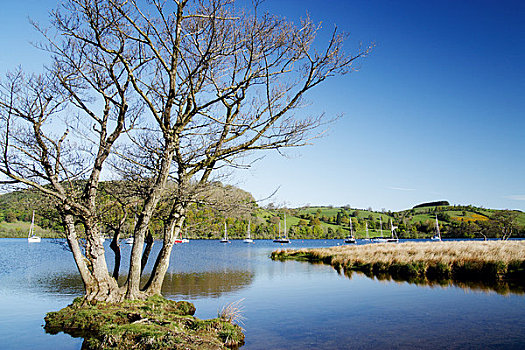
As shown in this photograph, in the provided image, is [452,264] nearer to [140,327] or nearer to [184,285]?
[184,285]

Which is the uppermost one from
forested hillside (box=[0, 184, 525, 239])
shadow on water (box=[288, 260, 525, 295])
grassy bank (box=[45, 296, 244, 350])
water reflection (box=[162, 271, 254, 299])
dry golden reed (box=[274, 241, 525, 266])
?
forested hillside (box=[0, 184, 525, 239])

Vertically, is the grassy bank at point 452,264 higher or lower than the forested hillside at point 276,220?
lower

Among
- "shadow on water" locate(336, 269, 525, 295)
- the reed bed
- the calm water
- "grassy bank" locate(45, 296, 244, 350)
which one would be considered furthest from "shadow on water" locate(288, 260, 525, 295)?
"grassy bank" locate(45, 296, 244, 350)

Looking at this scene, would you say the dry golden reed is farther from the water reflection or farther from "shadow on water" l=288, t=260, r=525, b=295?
the water reflection

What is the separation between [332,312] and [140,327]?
7.24m

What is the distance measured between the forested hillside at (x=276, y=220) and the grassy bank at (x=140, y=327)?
250cm

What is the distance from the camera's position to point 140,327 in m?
7.88

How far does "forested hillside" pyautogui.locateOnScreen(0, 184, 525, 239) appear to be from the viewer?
34.4ft

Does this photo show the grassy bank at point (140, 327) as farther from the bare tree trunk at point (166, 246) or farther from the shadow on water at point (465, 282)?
the shadow on water at point (465, 282)

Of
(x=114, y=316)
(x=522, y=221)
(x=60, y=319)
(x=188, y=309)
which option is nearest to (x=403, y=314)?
(x=188, y=309)

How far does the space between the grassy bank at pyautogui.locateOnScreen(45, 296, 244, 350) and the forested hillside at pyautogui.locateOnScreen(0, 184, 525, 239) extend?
2.50 metres

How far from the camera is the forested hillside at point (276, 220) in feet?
34.4

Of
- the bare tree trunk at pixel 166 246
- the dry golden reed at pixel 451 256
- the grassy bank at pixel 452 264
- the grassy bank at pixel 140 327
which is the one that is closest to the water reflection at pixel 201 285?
the bare tree trunk at pixel 166 246

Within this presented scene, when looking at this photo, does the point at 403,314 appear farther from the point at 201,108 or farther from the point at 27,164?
the point at 27,164
